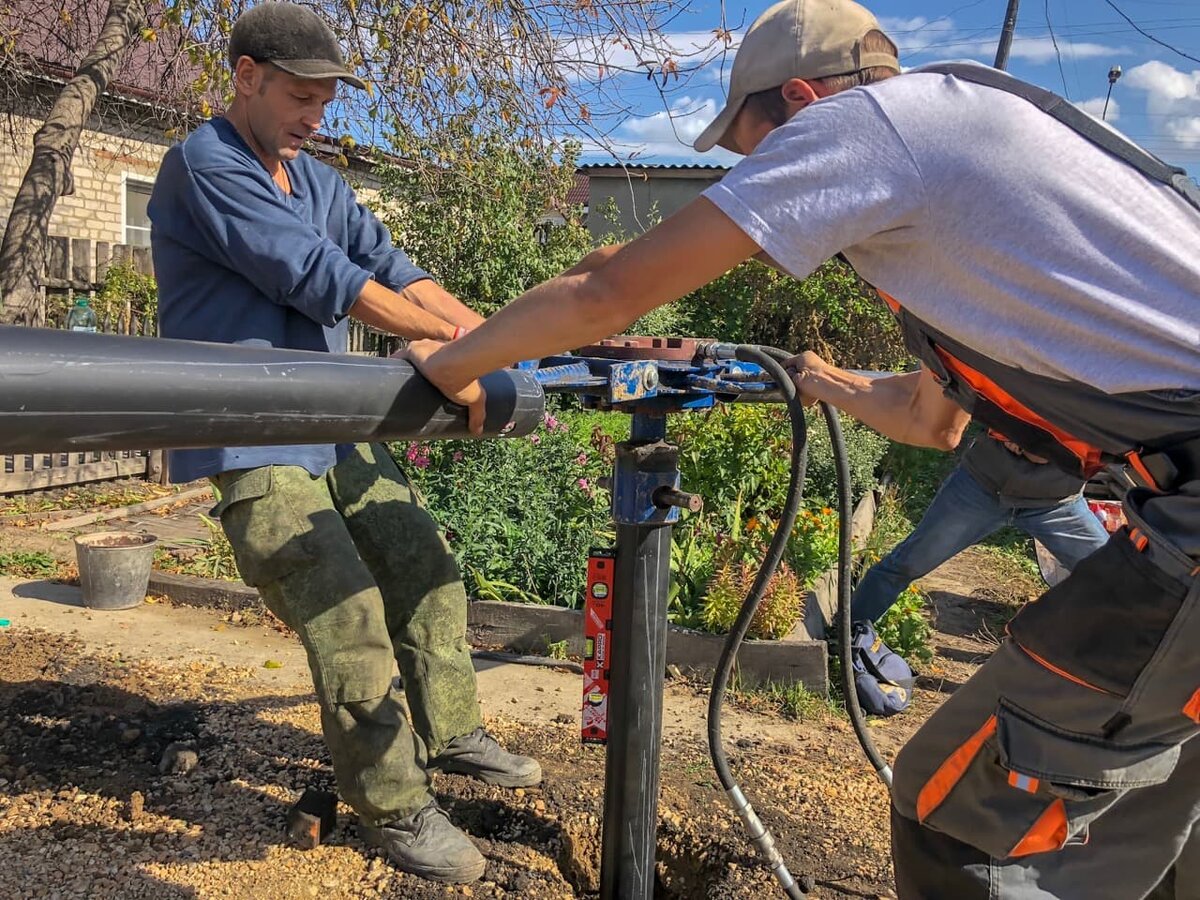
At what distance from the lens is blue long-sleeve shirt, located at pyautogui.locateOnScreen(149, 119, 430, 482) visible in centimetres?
236

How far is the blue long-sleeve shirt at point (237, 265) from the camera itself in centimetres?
236

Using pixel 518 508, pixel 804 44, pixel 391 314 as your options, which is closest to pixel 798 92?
pixel 804 44

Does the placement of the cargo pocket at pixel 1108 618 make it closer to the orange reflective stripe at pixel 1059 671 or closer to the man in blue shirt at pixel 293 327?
the orange reflective stripe at pixel 1059 671

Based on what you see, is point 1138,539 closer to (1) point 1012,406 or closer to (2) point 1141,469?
(2) point 1141,469

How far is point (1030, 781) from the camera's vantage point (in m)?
1.49

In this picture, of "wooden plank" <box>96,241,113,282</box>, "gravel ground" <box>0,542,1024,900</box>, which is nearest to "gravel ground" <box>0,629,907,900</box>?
"gravel ground" <box>0,542,1024,900</box>

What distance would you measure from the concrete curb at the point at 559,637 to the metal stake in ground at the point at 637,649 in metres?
1.86

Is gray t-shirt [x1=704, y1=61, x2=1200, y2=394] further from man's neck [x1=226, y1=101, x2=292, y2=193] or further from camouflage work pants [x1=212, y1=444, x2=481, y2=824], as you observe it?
man's neck [x1=226, y1=101, x2=292, y2=193]

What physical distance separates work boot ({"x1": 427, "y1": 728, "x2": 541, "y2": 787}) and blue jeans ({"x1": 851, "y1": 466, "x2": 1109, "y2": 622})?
1.90 metres

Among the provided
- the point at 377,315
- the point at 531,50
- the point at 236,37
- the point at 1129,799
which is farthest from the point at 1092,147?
the point at 531,50

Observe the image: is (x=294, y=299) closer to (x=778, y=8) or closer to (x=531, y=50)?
(x=778, y=8)

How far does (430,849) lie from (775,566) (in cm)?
114

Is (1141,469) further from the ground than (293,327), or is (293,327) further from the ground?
(293,327)

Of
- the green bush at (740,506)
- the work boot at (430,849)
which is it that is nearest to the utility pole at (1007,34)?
the green bush at (740,506)
